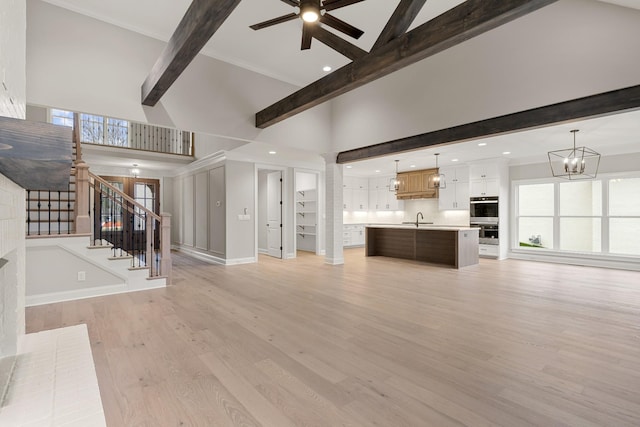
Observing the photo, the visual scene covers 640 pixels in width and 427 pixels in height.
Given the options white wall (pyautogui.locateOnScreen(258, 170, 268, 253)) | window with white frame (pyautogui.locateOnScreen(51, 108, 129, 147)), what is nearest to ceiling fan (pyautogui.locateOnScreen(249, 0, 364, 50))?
white wall (pyautogui.locateOnScreen(258, 170, 268, 253))

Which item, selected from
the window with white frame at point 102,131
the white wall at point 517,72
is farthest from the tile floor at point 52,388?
the window with white frame at point 102,131

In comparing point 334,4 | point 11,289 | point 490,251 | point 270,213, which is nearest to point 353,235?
point 270,213

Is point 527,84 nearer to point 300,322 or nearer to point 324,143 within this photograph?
point 324,143

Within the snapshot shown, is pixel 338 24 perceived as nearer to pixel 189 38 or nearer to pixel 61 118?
pixel 189 38

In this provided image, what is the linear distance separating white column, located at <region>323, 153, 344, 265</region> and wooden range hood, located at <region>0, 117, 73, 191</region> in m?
6.01

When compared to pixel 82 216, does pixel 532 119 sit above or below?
above

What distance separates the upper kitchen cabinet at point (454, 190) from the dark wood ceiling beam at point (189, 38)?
7915 mm

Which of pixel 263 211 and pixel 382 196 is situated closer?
pixel 263 211

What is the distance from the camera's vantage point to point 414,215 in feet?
35.1

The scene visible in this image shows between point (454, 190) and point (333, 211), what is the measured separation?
165 inches

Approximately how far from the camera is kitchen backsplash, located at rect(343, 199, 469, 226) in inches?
369

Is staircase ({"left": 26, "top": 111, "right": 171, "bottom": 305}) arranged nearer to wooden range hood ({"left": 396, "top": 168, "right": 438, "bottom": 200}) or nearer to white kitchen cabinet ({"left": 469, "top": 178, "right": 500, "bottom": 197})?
wooden range hood ({"left": 396, "top": 168, "right": 438, "bottom": 200})

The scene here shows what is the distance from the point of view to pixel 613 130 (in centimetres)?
533

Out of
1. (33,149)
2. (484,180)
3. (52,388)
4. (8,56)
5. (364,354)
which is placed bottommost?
(364,354)
